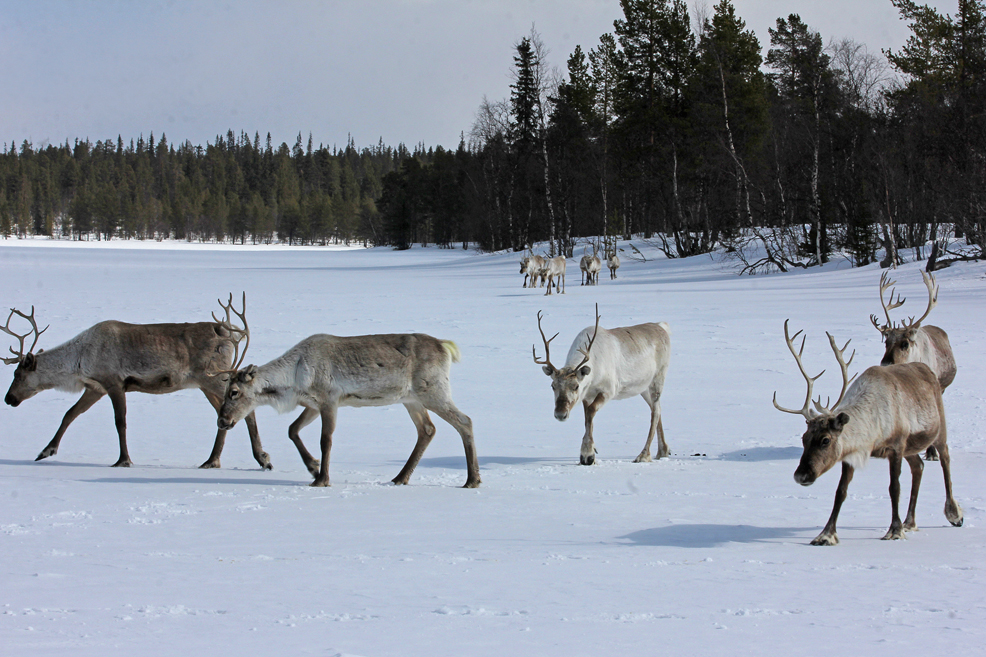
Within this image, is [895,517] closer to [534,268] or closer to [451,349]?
[451,349]

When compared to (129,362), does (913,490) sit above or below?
below

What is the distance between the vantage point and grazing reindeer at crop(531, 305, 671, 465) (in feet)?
29.7

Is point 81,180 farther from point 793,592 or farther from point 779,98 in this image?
point 793,592

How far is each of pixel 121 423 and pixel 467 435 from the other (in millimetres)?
3605

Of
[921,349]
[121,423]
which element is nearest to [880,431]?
[921,349]

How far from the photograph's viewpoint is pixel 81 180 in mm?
166500

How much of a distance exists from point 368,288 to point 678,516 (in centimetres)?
2662

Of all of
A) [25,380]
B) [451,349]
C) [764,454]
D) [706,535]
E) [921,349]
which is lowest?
[764,454]

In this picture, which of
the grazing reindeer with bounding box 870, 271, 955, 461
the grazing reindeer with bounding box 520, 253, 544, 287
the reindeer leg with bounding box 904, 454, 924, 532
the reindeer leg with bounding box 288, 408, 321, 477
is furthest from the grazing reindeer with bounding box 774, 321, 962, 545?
the grazing reindeer with bounding box 520, 253, 544, 287

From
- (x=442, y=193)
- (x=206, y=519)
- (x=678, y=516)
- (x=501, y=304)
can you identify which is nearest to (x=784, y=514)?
(x=678, y=516)

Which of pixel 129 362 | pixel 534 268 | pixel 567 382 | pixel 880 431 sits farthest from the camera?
pixel 534 268

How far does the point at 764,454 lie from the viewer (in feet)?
30.5

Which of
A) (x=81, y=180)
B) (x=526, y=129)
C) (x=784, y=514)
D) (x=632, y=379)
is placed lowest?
(x=784, y=514)

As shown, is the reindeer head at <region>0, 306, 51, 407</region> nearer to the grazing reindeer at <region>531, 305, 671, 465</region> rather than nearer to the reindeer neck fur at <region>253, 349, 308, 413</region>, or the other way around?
the reindeer neck fur at <region>253, 349, 308, 413</region>
